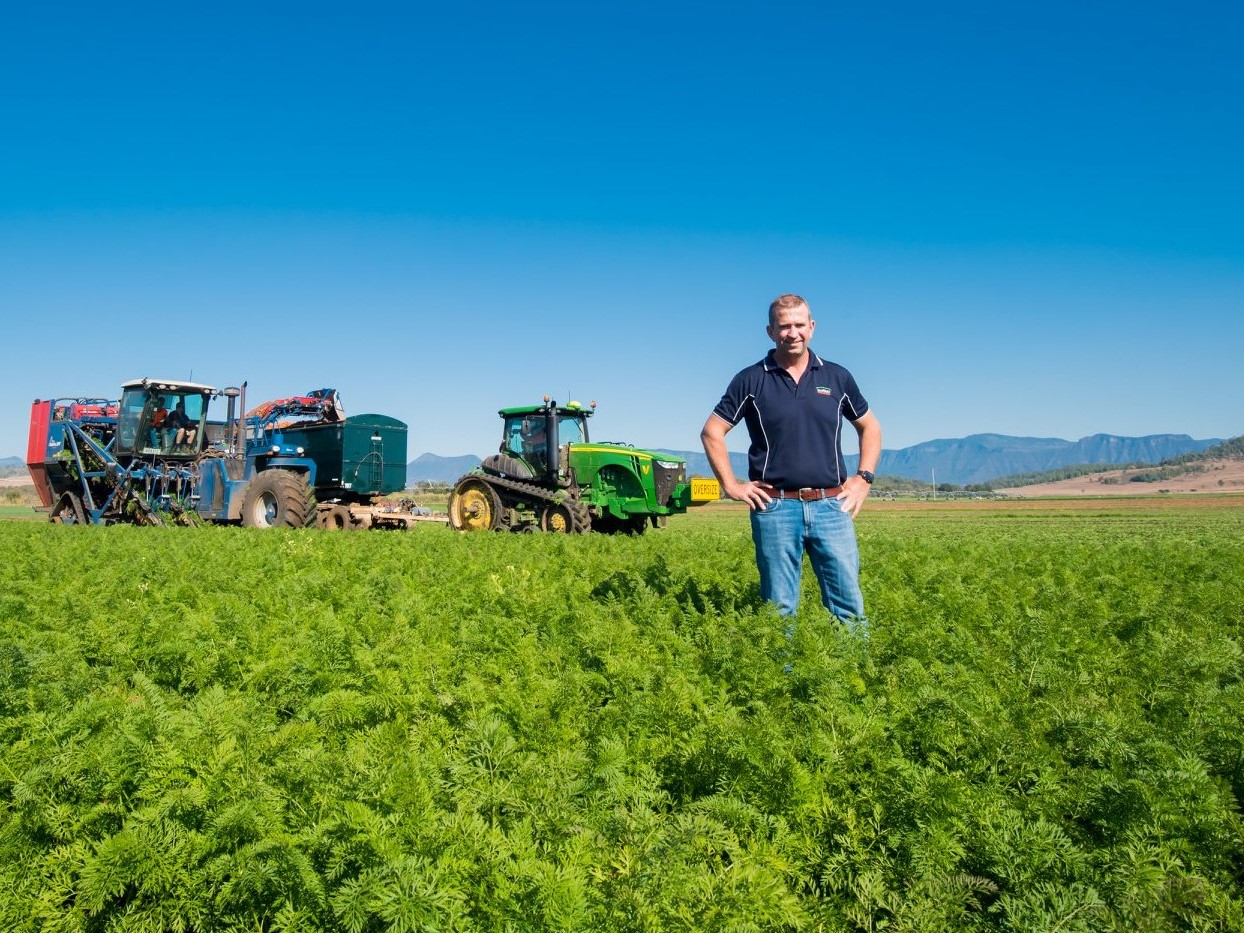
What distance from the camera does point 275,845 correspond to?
2838 millimetres

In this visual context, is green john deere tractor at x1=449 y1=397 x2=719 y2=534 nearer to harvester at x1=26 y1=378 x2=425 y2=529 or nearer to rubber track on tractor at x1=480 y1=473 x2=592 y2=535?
rubber track on tractor at x1=480 y1=473 x2=592 y2=535

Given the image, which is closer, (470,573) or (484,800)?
(484,800)

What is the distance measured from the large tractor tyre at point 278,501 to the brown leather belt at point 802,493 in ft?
44.4

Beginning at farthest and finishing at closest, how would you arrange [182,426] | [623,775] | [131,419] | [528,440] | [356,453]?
[182,426]
[131,419]
[356,453]
[528,440]
[623,775]

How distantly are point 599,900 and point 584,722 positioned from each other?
1.63 m

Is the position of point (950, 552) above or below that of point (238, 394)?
below

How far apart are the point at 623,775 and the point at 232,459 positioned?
17.0m

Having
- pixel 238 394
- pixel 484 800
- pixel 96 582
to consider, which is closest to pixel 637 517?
pixel 238 394

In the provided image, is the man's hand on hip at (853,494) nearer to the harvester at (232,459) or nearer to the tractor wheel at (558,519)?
the tractor wheel at (558,519)

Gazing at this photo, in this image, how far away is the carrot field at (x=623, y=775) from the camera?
8.73 feet

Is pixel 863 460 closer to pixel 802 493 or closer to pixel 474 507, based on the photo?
pixel 802 493

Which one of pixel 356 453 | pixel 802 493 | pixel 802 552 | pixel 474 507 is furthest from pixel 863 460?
pixel 356 453

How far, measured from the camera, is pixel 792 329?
5.13m

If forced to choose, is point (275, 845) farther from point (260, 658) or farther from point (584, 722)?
point (260, 658)
